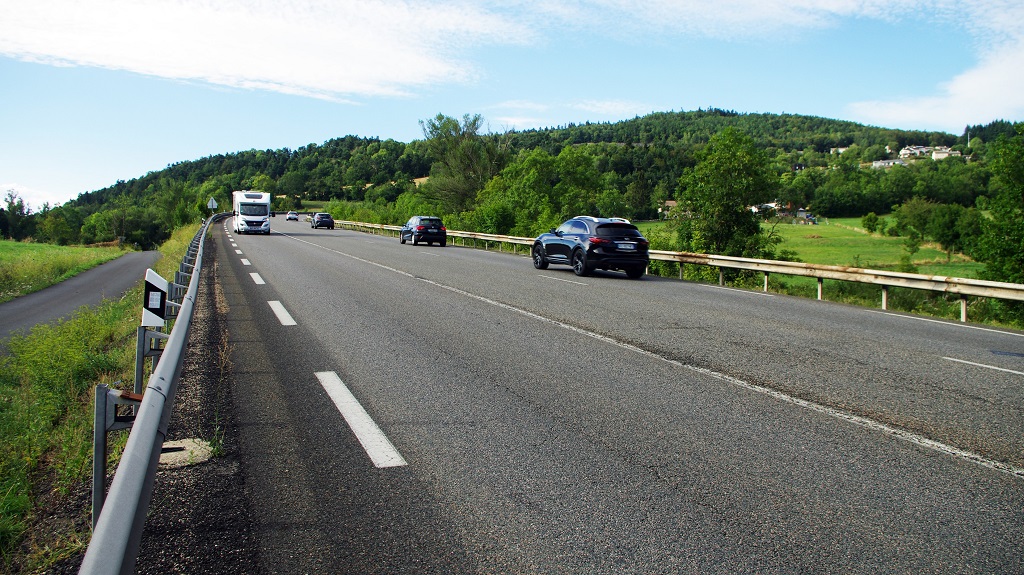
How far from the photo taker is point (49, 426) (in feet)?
21.5

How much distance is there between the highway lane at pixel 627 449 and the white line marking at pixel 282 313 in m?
0.31

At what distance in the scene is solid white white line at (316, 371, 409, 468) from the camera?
163 inches

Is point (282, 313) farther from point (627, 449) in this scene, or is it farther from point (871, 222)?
point (871, 222)

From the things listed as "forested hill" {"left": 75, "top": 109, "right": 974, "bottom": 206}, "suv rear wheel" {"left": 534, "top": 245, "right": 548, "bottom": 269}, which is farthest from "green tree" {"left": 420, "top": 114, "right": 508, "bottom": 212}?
"suv rear wheel" {"left": 534, "top": 245, "right": 548, "bottom": 269}

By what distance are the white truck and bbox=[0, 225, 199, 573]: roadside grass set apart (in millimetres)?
33069

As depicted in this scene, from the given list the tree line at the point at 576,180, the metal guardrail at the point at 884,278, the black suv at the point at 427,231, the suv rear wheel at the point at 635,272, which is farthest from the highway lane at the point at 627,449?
the black suv at the point at 427,231

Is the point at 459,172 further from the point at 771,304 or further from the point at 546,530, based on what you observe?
the point at 546,530

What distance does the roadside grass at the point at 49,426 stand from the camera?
3.32 m

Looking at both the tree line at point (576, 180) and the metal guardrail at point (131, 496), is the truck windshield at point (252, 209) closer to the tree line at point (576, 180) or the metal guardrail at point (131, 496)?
the tree line at point (576, 180)

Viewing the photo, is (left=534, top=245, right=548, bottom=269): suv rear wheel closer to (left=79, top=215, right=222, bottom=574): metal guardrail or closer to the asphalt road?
the asphalt road

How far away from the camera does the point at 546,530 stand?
10.5ft

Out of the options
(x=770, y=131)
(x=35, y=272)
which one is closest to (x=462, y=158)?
(x=35, y=272)

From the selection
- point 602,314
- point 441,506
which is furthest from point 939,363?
point 441,506

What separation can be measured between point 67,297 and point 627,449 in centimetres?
3255
